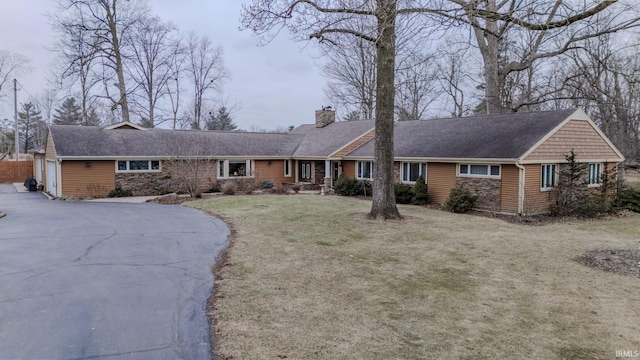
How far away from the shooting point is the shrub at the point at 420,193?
18422mm

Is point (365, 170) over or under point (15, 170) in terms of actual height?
over

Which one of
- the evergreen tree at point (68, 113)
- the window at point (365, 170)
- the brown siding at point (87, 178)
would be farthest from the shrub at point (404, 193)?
the evergreen tree at point (68, 113)

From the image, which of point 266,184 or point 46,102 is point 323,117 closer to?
point 266,184

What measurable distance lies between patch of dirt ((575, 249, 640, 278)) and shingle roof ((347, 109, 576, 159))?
5.86 m

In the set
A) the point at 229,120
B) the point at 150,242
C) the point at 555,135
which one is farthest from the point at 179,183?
the point at 229,120

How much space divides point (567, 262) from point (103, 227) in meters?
12.3

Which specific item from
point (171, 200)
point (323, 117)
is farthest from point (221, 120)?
point (171, 200)

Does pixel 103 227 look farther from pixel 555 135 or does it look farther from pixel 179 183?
pixel 555 135

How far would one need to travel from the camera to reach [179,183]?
23125mm

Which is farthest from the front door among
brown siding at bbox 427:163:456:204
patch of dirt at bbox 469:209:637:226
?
patch of dirt at bbox 469:209:637:226

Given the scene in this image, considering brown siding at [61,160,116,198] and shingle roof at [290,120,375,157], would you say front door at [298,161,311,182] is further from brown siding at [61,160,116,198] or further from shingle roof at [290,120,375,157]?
brown siding at [61,160,116,198]

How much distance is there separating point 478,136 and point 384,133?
22.6 ft

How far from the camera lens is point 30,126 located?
2110 inches

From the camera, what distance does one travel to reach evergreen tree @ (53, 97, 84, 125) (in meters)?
51.6
